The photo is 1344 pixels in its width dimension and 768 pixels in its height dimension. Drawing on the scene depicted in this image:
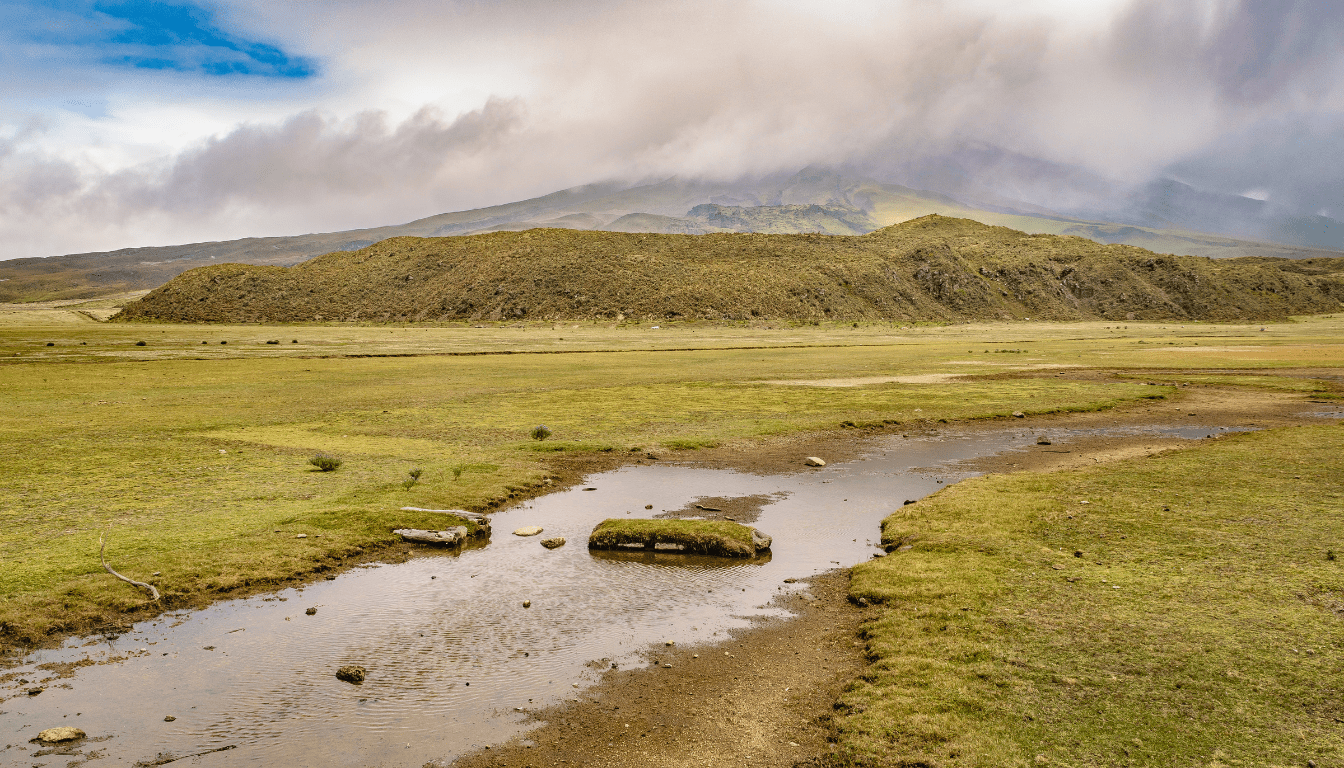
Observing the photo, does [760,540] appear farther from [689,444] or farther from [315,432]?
[315,432]

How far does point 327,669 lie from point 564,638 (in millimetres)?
4055

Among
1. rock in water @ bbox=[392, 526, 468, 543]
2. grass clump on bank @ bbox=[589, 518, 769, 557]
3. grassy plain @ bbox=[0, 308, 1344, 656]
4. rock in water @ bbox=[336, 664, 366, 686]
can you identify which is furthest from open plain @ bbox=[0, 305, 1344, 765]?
rock in water @ bbox=[336, 664, 366, 686]

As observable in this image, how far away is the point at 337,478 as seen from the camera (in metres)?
25.8

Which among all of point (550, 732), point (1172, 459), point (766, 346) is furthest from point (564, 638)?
point (766, 346)

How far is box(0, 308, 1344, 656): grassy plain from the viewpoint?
1800 centimetres

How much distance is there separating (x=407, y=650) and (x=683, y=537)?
7633 mm

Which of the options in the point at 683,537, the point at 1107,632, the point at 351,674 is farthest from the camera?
the point at 683,537

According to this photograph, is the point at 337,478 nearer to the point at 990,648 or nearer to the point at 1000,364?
the point at 990,648

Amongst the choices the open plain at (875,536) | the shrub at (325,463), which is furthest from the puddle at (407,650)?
the shrub at (325,463)

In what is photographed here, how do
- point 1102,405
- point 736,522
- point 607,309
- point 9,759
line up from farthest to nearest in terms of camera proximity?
1. point 607,309
2. point 1102,405
3. point 736,522
4. point 9,759

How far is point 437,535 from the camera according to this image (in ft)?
65.2

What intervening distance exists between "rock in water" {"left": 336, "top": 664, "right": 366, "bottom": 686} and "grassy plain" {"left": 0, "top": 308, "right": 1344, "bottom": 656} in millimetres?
5699

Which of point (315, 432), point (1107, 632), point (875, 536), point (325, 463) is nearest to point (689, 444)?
point (875, 536)

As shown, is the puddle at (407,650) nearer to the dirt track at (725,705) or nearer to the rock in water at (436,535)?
the dirt track at (725,705)
